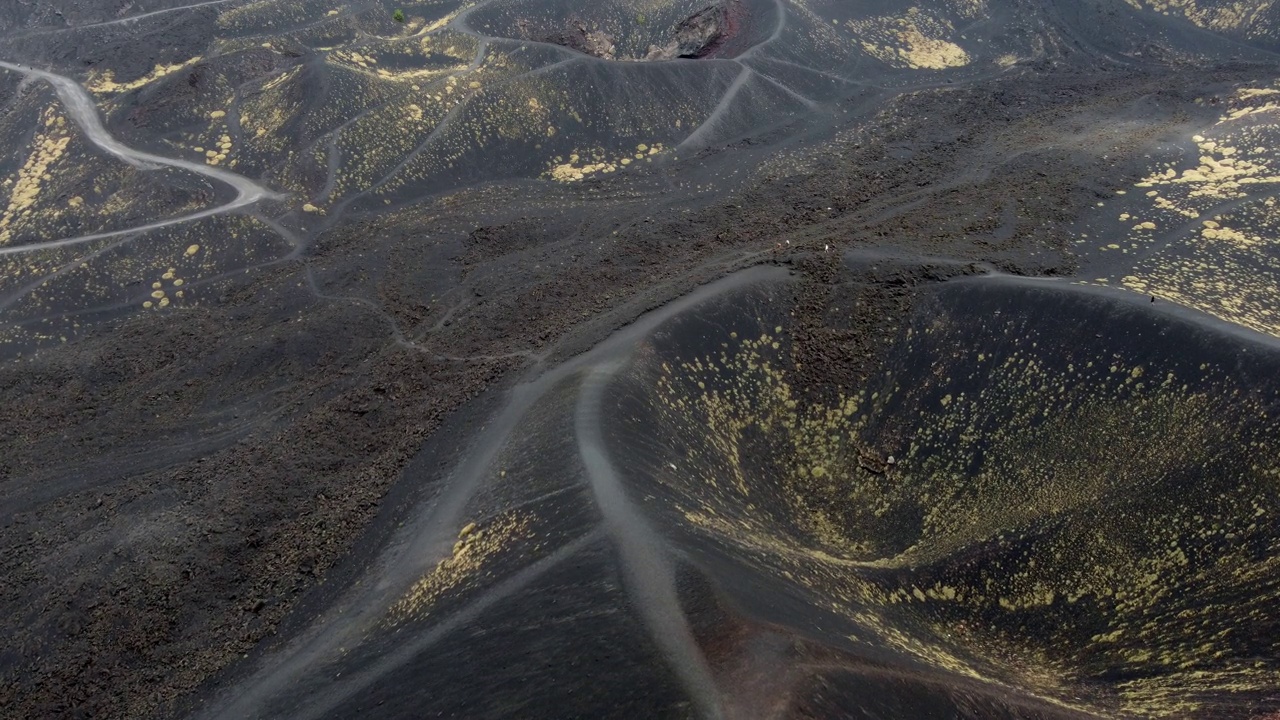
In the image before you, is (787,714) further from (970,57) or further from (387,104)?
(970,57)

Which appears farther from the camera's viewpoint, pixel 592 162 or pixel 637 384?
pixel 592 162

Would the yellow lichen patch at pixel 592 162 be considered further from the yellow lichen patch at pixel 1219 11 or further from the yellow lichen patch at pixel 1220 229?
the yellow lichen patch at pixel 1219 11

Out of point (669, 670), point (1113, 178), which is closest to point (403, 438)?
point (669, 670)

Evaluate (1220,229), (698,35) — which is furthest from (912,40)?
(1220,229)

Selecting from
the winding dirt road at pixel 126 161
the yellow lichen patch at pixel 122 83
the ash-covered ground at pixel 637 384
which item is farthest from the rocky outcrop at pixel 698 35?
the yellow lichen patch at pixel 122 83

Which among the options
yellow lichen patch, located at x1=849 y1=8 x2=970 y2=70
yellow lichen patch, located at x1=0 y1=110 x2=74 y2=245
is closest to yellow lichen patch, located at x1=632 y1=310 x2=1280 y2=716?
yellow lichen patch, located at x1=849 y1=8 x2=970 y2=70

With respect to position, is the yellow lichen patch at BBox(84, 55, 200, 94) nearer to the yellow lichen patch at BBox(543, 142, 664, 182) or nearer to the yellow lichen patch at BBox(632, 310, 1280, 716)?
the yellow lichen patch at BBox(543, 142, 664, 182)

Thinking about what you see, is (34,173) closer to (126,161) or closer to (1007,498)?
(126,161)
